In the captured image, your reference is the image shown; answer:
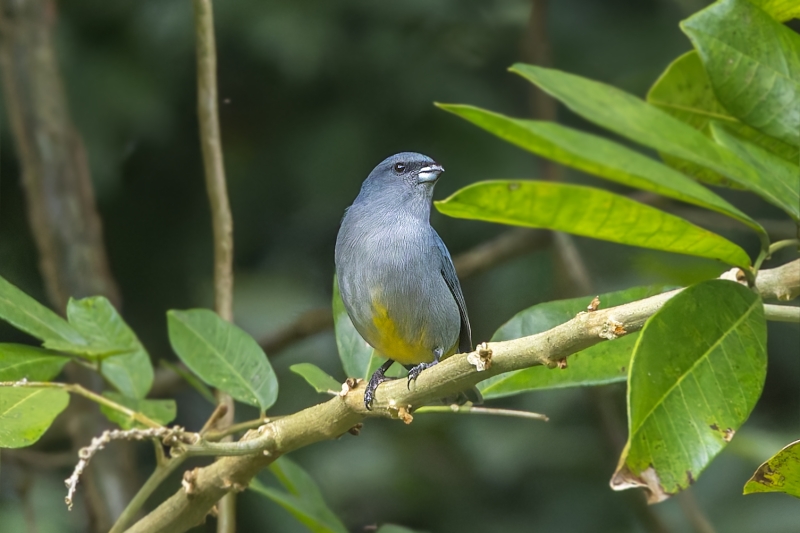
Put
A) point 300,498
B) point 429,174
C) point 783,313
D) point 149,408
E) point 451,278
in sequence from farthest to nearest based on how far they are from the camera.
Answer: point 429,174 < point 451,278 < point 300,498 < point 149,408 < point 783,313

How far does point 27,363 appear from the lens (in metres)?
2.07

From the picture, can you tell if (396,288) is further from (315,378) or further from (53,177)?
(53,177)

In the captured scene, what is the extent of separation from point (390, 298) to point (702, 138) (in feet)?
5.16

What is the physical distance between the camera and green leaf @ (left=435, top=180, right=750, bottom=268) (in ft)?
3.43

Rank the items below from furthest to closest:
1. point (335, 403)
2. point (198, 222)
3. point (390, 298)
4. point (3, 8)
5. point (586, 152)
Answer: point (198, 222)
point (3, 8)
point (390, 298)
point (335, 403)
point (586, 152)

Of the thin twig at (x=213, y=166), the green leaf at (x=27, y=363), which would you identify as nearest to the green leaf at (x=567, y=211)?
the green leaf at (x=27, y=363)

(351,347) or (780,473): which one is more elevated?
(351,347)

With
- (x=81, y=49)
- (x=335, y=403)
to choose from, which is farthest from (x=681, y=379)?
(x=81, y=49)

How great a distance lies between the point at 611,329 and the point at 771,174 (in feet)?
1.85

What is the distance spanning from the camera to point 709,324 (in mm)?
1322

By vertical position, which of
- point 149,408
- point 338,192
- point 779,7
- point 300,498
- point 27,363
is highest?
point 338,192

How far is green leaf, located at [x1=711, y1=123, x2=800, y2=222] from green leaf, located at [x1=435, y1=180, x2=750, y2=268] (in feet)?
0.74

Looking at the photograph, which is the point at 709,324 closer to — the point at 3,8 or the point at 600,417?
the point at 600,417

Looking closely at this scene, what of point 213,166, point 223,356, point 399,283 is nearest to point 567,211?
point 223,356
